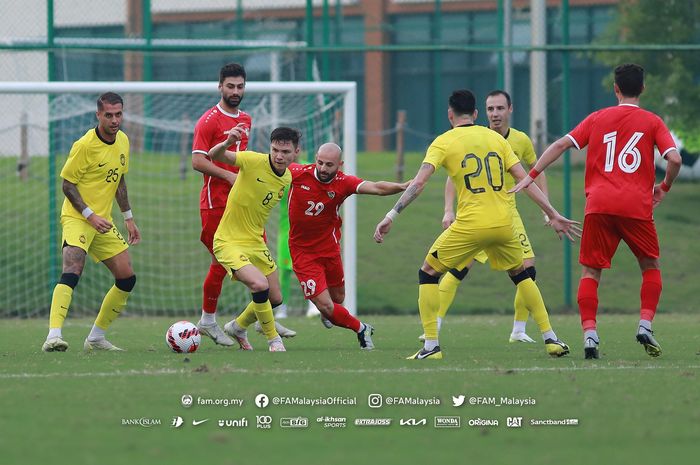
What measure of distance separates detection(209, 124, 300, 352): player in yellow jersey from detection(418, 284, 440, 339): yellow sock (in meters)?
1.30

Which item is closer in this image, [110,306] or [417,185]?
[417,185]

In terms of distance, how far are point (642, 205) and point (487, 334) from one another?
3.28m

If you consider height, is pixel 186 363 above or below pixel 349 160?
below

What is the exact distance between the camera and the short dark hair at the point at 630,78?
9.03m

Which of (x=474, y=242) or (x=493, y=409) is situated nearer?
(x=493, y=409)

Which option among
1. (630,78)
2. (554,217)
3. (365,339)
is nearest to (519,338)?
(365,339)

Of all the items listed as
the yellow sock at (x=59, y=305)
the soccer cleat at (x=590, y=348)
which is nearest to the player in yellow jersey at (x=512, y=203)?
the soccer cleat at (x=590, y=348)

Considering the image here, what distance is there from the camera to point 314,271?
33.6 ft

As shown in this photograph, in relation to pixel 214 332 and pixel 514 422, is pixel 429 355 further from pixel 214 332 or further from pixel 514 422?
pixel 514 422

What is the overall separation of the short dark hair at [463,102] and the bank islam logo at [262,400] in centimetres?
325

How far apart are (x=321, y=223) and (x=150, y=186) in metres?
9.85

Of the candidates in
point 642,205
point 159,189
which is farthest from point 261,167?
point 159,189

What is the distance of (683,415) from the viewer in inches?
246

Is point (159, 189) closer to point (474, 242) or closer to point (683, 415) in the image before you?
point (474, 242)
